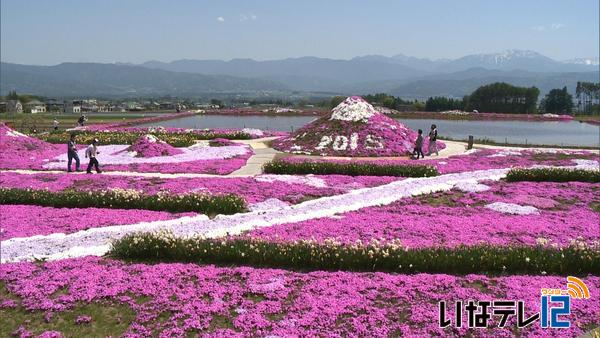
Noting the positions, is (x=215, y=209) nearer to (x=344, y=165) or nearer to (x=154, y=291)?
(x=154, y=291)

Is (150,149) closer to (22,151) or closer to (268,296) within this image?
(22,151)

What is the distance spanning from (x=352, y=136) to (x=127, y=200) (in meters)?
25.3

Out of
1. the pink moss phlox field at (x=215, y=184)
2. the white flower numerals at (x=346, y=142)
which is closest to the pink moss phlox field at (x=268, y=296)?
the pink moss phlox field at (x=215, y=184)

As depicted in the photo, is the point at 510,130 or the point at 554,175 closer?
the point at 554,175

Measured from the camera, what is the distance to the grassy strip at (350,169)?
95.3ft

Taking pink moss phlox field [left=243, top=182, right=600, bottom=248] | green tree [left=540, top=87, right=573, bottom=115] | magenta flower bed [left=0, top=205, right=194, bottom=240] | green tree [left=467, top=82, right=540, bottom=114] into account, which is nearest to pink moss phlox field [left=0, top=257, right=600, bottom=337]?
pink moss phlox field [left=243, top=182, right=600, bottom=248]

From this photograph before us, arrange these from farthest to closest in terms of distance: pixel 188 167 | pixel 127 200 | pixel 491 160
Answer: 1. pixel 491 160
2. pixel 188 167
3. pixel 127 200

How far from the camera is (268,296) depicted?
11.6 metres

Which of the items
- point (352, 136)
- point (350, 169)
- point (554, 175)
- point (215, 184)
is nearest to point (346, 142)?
point (352, 136)

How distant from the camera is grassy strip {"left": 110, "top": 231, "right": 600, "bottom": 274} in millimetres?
12961

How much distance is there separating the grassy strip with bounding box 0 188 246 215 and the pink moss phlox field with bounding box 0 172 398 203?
171 cm

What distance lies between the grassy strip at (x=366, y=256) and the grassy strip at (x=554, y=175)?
566 inches

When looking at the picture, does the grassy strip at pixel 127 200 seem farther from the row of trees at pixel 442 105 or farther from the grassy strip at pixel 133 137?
the row of trees at pixel 442 105

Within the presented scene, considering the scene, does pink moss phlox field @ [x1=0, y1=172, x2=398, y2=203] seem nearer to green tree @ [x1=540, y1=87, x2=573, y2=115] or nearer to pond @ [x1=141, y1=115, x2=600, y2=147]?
pond @ [x1=141, y1=115, x2=600, y2=147]
